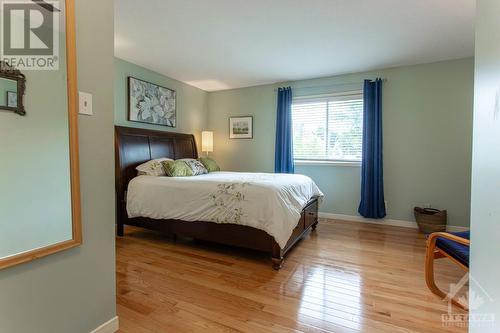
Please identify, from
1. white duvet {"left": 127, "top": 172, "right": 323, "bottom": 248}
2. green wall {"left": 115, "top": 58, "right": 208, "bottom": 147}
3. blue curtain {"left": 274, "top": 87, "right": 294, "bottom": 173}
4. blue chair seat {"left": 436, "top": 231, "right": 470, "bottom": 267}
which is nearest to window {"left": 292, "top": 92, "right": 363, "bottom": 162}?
blue curtain {"left": 274, "top": 87, "right": 294, "bottom": 173}

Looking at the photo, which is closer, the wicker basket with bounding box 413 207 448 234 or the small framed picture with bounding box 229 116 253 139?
the wicker basket with bounding box 413 207 448 234

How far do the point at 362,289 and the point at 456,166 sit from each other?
2.68 m

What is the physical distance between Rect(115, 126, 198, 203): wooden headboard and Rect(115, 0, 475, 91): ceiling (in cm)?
105

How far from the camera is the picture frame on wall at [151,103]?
362 cm

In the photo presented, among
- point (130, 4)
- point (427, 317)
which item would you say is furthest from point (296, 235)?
point (130, 4)

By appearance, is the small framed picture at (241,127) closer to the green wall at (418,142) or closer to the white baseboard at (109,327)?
the green wall at (418,142)

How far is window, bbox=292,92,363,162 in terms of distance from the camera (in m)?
4.02

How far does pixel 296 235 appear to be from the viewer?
273cm

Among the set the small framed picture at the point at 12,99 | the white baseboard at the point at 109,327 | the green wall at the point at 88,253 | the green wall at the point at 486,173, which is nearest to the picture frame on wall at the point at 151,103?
the green wall at the point at 88,253

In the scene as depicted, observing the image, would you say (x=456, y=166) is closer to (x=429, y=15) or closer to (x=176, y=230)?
(x=429, y=15)

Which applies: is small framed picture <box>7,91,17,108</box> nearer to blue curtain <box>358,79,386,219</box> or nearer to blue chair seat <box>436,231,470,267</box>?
blue chair seat <box>436,231,470,267</box>

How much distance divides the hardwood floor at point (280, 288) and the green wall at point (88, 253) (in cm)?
33

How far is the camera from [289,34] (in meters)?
2.71

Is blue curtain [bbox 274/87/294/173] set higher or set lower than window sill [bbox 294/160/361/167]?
higher
